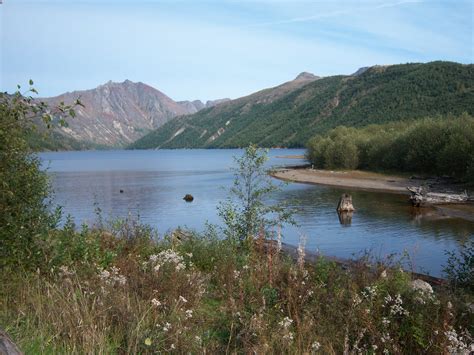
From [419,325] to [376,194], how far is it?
47179 millimetres

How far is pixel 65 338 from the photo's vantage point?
500 cm

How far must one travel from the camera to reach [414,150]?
66375mm

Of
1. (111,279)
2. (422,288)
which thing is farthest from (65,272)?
(422,288)

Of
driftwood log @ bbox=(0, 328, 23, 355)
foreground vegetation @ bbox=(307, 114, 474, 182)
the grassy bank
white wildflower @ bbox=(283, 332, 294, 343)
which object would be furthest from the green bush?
foreground vegetation @ bbox=(307, 114, 474, 182)

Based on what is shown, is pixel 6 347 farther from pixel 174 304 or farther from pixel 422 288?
pixel 422 288

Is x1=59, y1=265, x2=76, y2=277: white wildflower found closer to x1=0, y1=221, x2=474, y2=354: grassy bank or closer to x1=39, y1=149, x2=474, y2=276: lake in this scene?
x1=0, y1=221, x2=474, y2=354: grassy bank

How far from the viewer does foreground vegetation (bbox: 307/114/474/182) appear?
55.5m

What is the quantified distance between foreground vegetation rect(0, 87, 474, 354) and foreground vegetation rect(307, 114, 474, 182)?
48545 mm

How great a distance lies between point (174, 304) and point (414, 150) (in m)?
66.5

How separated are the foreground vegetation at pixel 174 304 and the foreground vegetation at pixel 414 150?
4855 centimetres

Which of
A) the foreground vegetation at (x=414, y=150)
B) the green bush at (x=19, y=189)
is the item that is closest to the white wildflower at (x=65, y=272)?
the green bush at (x=19, y=189)

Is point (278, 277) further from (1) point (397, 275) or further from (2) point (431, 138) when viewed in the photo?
(2) point (431, 138)

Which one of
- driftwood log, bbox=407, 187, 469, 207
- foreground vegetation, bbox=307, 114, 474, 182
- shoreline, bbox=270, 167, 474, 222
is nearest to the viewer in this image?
shoreline, bbox=270, 167, 474, 222

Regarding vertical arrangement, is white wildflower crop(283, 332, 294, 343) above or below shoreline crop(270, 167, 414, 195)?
above
